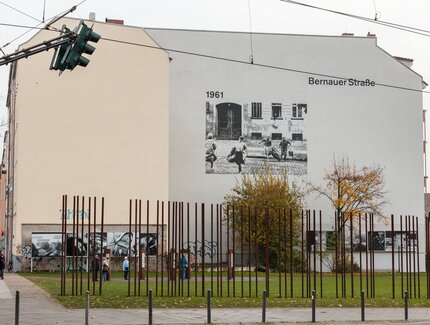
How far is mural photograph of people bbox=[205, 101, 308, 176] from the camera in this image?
232ft

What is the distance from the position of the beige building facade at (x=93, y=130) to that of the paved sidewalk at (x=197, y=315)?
1363 inches

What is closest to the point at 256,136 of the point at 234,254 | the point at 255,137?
the point at 255,137

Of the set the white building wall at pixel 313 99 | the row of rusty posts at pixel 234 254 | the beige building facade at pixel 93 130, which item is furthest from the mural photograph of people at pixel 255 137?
the row of rusty posts at pixel 234 254

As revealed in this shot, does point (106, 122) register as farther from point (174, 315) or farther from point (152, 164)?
point (174, 315)

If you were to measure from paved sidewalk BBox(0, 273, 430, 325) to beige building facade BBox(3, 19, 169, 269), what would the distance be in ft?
114

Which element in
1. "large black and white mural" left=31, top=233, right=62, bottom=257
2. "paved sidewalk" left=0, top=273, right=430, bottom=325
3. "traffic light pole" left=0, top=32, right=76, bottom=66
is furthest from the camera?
"large black and white mural" left=31, top=233, right=62, bottom=257

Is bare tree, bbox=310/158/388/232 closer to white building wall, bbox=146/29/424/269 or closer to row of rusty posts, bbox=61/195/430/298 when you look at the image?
white building wall, bbox=146/29/424/269

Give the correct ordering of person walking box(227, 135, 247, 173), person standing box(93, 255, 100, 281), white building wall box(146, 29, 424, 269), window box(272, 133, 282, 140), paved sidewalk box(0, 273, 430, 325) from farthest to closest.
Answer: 1. window box(272, 133, 282, 140)
2. person walking box(227, 135, 247, 173)
3. white building wall box(146, 29, 424, 269)
4. person standing box(93, 255, 100, 281)
5. paved sidewalk box(0, 273, 430, 325)

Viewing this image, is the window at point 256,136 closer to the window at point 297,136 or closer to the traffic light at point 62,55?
the window at point 297,136

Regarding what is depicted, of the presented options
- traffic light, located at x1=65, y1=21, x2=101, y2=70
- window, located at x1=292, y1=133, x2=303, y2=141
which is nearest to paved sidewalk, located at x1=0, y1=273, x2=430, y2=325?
traffic light, located at x1=65, y1=21, x2=101, y2=70

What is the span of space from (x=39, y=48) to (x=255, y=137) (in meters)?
53.7

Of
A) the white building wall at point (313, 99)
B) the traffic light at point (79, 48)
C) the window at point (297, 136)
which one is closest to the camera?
the traffic light at point (79, 48)

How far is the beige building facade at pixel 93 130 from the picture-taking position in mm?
59969

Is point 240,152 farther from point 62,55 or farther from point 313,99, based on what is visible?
point 62,55
